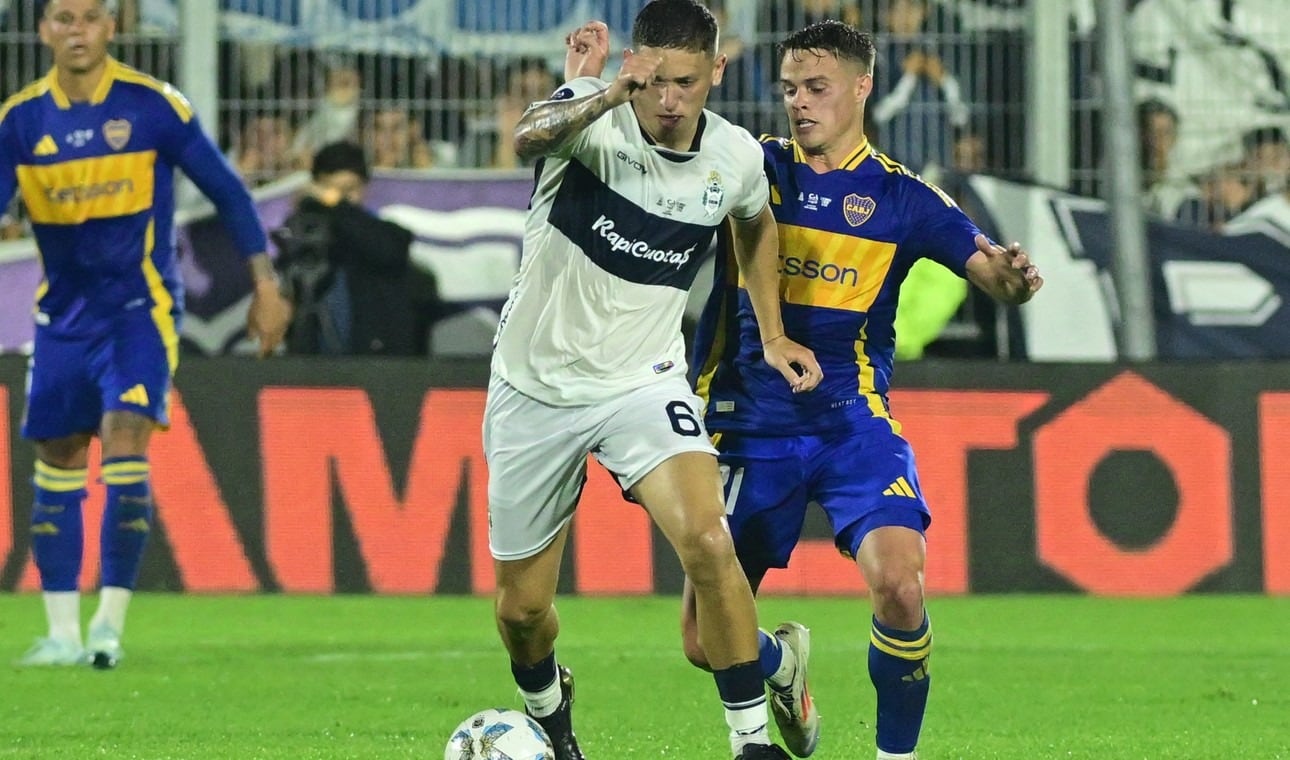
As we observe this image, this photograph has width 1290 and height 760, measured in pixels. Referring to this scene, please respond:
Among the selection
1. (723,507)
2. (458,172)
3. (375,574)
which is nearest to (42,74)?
(458,172)

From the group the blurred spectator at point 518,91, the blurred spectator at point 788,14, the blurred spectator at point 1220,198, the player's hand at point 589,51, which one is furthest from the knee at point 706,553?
the blurred spectator at point 1220,198

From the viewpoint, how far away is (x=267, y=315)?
865 cm

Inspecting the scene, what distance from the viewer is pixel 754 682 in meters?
5.75

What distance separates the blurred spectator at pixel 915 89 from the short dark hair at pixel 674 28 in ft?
20.7

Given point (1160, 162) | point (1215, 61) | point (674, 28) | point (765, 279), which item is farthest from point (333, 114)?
point (674, 28)

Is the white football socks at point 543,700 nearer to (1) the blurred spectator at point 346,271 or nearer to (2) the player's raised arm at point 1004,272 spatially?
(2) the player's raised arm at point 1004,272

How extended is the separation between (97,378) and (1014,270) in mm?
4080

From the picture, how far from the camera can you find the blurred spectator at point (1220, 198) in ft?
40.3

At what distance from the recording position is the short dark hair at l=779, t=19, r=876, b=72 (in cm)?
629

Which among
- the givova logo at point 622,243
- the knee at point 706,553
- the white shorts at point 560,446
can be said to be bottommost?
the knee at point 706,553

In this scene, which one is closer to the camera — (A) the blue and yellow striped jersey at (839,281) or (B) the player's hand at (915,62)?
(A) the blue and yellow striped jersey at (839,281)

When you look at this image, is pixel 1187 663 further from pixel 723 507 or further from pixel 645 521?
pixel 723 507

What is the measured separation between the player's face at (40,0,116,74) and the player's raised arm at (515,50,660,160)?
3.37 metres

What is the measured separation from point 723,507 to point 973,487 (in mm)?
5472
